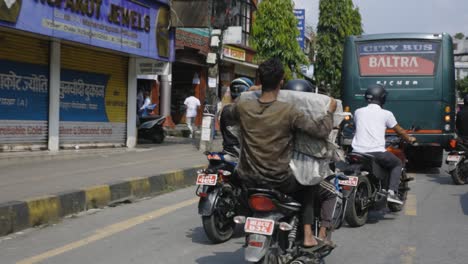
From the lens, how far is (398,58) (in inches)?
501

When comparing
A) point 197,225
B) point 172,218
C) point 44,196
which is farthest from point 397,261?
point 44,196

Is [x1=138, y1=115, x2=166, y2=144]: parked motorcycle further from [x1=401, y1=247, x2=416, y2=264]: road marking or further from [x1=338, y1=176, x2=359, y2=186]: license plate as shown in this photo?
[x1=401, y1=247, x2=416, y2=264]: road marking

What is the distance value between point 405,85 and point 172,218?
7353mm

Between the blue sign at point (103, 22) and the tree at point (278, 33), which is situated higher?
the tree at point (278, 33)

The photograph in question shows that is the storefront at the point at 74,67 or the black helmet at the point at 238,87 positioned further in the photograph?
the storefront at the point at 74,67

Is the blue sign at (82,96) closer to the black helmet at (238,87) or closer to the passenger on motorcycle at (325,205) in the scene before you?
the black helmet at (238,87)

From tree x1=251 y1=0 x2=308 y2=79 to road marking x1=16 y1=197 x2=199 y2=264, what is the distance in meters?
17.0

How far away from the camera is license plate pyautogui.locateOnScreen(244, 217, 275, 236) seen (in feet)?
12.7

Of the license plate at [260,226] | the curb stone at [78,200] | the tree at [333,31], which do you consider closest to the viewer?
the license plate at [260,226]

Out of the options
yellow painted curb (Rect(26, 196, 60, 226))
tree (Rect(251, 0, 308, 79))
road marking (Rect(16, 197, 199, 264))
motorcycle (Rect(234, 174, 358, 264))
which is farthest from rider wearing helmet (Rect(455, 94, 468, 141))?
tree (Rect(251, 0, 308, 79))

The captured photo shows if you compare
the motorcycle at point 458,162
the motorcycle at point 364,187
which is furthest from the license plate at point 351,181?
the motorcycle at point 458,162

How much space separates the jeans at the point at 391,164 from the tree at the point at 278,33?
58.4ft

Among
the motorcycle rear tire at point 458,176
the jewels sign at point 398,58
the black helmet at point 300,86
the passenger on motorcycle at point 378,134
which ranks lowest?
the motorcycle rear tire at point 458,176

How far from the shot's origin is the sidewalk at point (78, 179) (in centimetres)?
678
